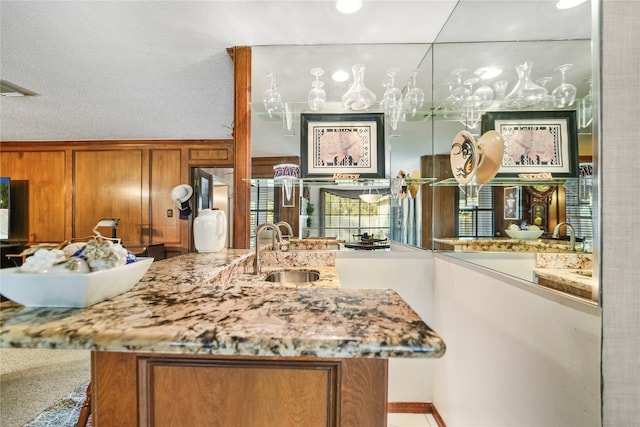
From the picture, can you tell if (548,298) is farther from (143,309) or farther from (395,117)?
(395,117)

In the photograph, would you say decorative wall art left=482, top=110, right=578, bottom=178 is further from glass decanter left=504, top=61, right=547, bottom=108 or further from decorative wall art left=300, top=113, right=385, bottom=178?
decorative wall art left=300, top=113, right=385, bottom=178

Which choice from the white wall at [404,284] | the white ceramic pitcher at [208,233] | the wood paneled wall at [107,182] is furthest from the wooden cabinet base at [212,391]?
the wood paneled wall at [107,182]

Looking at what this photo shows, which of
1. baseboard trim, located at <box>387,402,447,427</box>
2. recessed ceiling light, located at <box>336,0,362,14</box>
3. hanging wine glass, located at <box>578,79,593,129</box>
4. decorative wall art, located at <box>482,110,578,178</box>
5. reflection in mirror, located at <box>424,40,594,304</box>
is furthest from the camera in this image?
baseboard trim, located at <box>387,402,447,427</box>

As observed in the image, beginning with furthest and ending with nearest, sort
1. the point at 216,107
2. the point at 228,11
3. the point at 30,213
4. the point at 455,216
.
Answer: the point at 30,213, the point at 216,107, the point at 455,216, the point at 228,11

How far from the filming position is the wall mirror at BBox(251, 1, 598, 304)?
3.56 ft

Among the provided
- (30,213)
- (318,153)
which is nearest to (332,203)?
(318,153)

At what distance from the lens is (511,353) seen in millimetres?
1154

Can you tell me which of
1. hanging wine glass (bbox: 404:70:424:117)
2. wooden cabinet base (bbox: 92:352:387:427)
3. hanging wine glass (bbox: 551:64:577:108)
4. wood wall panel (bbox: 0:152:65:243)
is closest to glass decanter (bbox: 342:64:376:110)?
hanging wine glass (bbox: 404:70:424:117)

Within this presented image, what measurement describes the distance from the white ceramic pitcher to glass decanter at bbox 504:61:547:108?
181 cm

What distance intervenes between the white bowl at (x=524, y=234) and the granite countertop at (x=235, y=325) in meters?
0.92

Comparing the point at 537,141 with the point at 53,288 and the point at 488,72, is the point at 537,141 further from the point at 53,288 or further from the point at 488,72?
the point at 53,288

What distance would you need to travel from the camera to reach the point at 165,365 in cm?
62

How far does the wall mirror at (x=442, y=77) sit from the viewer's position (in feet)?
3.56

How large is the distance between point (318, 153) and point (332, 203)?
0.46 metres
